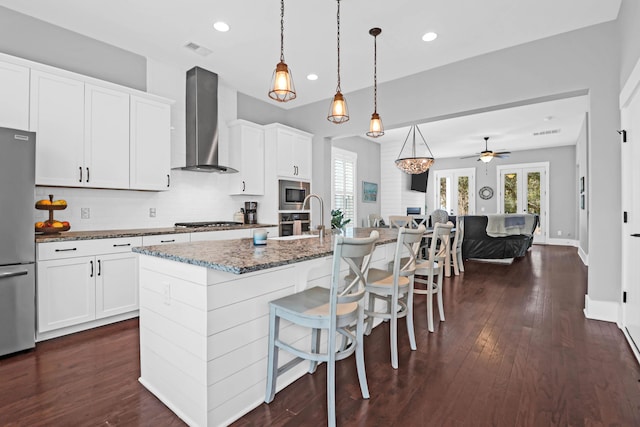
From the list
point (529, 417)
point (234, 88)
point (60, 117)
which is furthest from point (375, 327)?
point (234, 88)

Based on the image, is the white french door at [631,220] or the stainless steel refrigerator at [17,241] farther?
the white french door at [631,220]

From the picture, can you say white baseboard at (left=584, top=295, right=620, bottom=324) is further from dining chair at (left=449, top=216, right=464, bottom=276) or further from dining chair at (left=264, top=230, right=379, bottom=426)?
dining chair at (left=264, top=230, right=379, bottom=426)

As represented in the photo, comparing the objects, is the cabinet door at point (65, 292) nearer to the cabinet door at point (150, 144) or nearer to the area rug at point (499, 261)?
the cabinet door at point (150, 144)

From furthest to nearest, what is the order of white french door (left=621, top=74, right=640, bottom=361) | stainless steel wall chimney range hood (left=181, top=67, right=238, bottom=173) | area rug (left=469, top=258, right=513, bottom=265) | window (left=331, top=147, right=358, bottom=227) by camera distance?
window (left=331, top=147, right=358, bottom=227) → area rug (left=469, top=258, right=513, bottom=265) → stainless steel wall chimney range hood (left=181, top=67, right=238, bottom=173) → white french door (left=621, top=74, right=640, bottom=361)

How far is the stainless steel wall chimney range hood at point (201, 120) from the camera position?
167 inches

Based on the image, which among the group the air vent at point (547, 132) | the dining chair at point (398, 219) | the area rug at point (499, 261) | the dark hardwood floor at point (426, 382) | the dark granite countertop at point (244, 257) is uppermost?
the air vent at point (547, 132)

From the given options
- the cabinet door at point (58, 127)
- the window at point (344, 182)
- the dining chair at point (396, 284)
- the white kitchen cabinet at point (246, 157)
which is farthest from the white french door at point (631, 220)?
the window at point (344, 182)

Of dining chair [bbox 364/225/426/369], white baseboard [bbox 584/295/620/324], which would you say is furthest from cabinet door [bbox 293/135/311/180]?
white baseboard [bbox 584/295/620/324]

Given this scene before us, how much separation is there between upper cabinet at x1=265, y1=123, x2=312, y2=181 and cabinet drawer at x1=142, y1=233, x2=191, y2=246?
190 cm

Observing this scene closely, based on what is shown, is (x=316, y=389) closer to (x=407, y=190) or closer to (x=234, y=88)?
(x=234, y=88)

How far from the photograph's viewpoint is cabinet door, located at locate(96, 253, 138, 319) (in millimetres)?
3010

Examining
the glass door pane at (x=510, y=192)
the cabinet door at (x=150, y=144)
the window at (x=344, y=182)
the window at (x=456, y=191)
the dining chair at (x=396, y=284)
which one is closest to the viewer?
the dining chair at (x=396, y=284)

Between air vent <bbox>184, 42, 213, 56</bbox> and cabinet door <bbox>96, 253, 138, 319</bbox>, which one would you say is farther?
air vent <bbox>184, 42, 213, 56</bbox>

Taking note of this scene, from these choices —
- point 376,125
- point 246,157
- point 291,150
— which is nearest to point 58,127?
point 246,157
